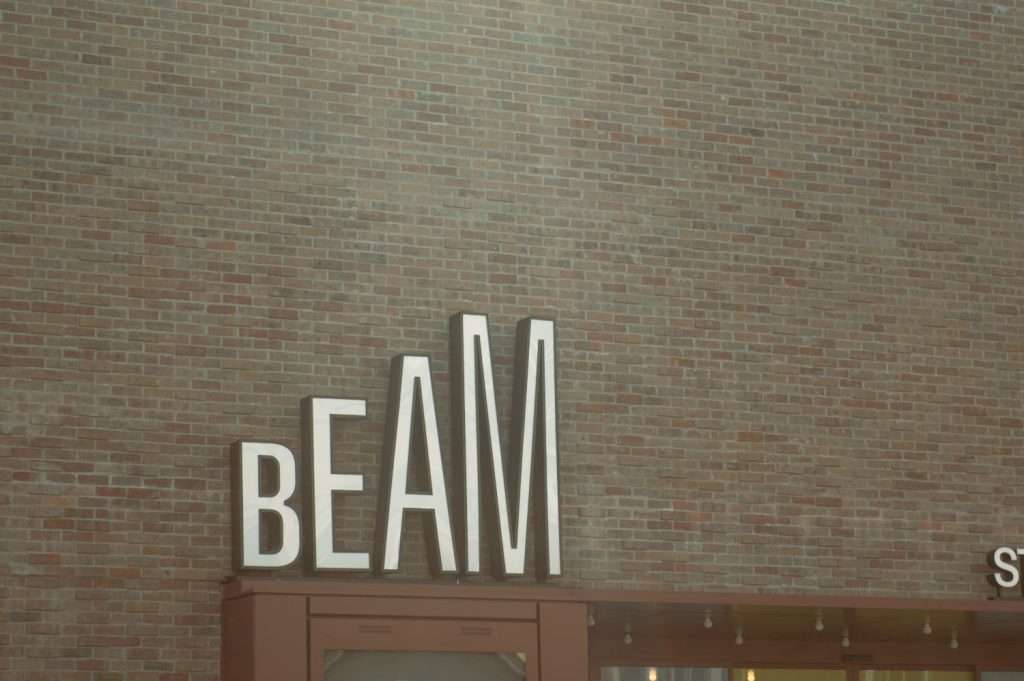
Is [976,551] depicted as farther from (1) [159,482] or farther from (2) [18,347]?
(2) [18,347]

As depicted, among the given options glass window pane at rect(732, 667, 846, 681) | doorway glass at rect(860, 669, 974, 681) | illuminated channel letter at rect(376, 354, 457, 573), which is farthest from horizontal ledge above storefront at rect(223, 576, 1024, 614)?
doorway glass at rect(860, 669, 974, 681)

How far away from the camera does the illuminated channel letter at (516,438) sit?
11961 mm

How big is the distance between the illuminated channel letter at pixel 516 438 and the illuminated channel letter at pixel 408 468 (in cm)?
18

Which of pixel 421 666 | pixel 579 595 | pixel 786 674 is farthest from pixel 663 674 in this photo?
pixel 421 666

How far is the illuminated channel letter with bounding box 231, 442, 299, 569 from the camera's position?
1138cm

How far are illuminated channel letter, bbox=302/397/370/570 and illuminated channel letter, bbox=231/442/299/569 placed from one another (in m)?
0.11

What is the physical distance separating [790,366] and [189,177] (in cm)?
477

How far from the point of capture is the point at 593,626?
1273 centimetres

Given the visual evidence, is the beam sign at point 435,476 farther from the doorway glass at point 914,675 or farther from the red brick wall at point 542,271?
the doorway glass at point 914,675

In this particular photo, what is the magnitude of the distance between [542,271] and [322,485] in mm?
2427

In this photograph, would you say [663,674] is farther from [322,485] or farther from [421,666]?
[322,485]

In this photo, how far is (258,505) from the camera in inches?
451

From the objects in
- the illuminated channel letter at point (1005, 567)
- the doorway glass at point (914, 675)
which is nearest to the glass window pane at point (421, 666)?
the doorway glass at point (914, 675)

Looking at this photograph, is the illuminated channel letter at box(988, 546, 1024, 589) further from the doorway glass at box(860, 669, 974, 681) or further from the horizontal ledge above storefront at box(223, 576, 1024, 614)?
the doorway glass at box(860, 669, 974, 681)
